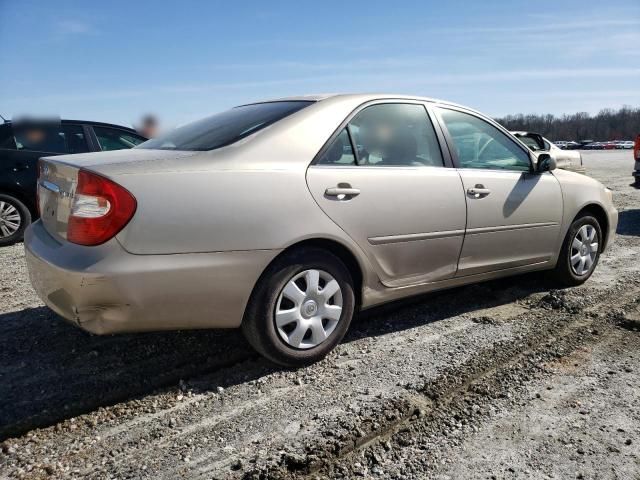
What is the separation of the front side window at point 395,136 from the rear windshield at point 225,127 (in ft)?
1.30

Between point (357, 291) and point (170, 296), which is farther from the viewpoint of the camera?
point (357, 291)

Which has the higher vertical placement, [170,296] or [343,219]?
[343,219]

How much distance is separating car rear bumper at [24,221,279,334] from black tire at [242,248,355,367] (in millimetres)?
75

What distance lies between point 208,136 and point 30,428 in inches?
70.1

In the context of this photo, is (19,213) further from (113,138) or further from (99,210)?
(99,210)

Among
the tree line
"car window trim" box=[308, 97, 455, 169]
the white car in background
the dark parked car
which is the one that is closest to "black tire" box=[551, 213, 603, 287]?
"car window trim" box=[308, 97, 455, 169]

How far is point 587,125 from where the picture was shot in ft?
392

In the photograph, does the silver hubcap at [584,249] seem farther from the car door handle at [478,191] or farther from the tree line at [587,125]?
the tree line at [587,125]

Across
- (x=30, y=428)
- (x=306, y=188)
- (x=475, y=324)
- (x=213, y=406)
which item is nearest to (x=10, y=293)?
(x=30, y=428)

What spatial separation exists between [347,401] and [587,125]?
134846mm

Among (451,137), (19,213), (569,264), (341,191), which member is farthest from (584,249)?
(19,213)

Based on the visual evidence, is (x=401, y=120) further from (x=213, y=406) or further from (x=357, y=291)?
(x=213, y=406)

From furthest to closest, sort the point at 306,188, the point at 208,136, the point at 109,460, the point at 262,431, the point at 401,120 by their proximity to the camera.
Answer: the point at 401,120 < the point at 208,136 < the point at 306,188 < the point at 262,431 < the point at 109,460

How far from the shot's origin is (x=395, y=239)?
3197mm
